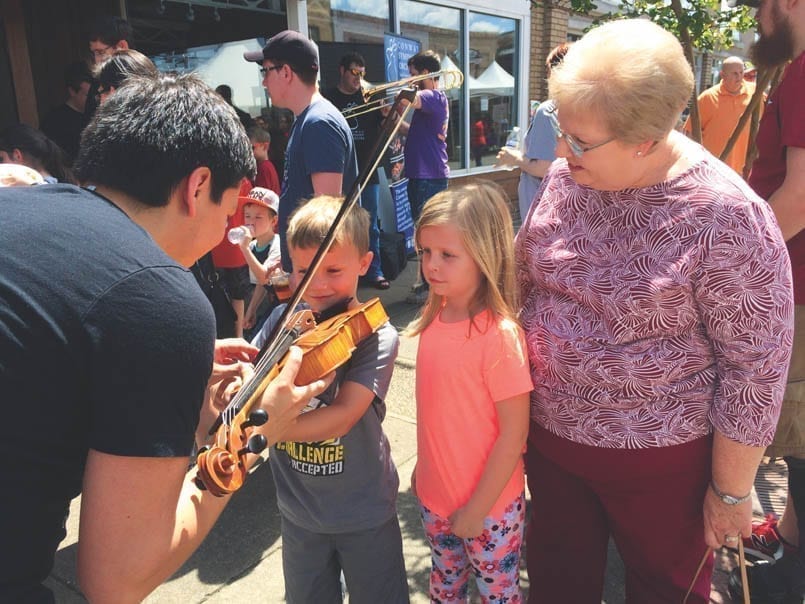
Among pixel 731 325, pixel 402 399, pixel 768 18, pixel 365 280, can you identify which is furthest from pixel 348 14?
pixel 731 325

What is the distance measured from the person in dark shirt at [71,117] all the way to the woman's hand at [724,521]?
4085 mm

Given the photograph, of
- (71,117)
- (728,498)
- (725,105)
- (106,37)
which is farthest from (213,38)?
(728,498)

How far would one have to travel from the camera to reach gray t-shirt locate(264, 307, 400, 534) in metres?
1.71

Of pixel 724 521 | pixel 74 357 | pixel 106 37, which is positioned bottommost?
pixel 724 521

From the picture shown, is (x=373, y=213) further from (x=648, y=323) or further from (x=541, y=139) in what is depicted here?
(x=648, y=323)

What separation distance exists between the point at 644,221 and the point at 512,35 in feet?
30.5

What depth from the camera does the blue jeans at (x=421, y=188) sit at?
586 cm

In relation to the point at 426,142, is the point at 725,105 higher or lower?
higher

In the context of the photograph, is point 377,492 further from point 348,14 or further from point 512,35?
point 512,35

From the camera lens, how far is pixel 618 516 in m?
1.60

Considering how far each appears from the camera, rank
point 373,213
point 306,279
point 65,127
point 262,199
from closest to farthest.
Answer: point 306,279 → point 262,199 → point 65,127 → point 373,213

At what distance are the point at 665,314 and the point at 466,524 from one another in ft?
2.54

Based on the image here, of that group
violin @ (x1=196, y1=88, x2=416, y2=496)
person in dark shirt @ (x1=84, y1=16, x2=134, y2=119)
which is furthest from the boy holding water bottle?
violin @ (x1=196, y1=88, x2=416, y2=496)

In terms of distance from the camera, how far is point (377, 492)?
69.4 inches
